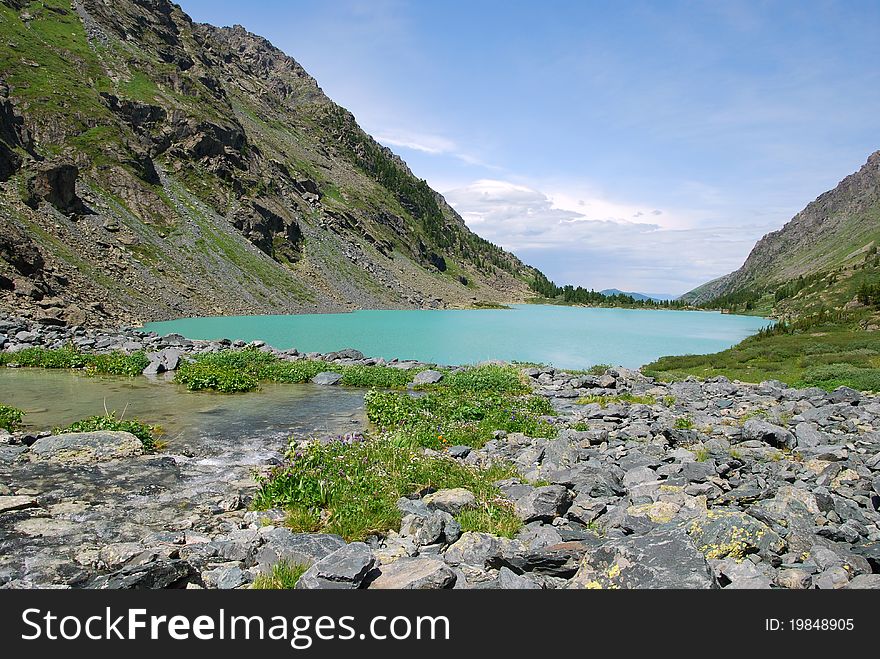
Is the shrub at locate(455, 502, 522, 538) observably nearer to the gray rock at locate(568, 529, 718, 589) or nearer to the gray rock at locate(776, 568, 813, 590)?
the gray rock at locate(568, 529, 718, 589)

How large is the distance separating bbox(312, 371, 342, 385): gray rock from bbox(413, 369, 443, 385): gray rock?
3.95 m

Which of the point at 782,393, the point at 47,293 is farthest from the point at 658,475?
the point at 47,293

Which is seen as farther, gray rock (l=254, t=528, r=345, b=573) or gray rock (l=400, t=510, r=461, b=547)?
gray rock (l=400, t=510, r=461, b=547)

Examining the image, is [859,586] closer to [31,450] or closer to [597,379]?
[31,450]

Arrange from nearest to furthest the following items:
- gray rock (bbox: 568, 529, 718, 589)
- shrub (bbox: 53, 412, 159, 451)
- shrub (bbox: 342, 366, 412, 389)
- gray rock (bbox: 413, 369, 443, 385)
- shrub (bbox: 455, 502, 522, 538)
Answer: gray rock (bbox: 568, 529, 718, 589) → shrub (bbox: 455, 502, 522, 538) → shrub (bbox: 53, 412, 159, 451) → gray rock (bbox: 413, 369, 443, 385) → shrub (bbox: 342, 366, 412, 389)

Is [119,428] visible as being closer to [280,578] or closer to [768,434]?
[280,578]

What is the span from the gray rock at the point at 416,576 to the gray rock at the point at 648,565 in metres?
1.45

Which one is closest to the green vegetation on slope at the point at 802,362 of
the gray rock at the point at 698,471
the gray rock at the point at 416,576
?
the gray rock at the point at 698,471

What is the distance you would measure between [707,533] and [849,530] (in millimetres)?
2050

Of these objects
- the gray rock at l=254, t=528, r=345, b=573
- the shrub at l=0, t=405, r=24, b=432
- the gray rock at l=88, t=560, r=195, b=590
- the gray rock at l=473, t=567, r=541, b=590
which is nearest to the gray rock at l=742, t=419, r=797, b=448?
the gray rock at l=473, t=567, r=541, b=590

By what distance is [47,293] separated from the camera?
4750cm

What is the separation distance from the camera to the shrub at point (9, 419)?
47.6 feet

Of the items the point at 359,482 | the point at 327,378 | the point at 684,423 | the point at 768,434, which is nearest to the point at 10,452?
the point at 359,482

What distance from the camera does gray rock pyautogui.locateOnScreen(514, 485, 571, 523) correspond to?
8219 millimetres
